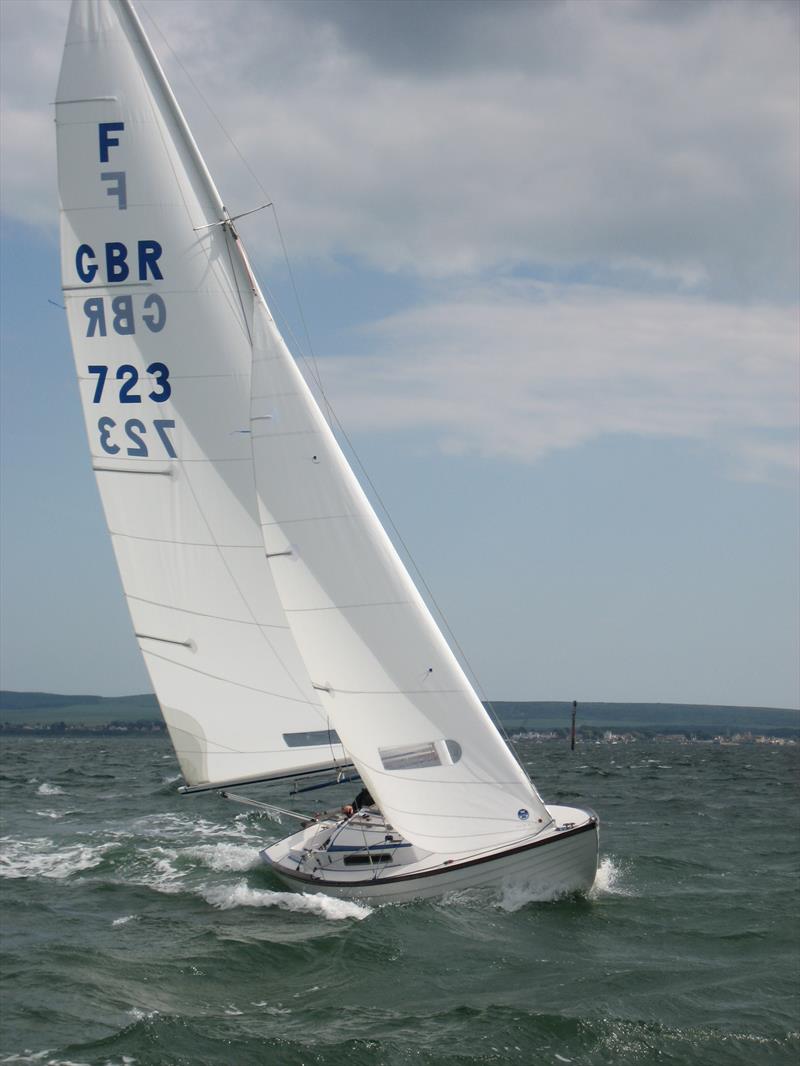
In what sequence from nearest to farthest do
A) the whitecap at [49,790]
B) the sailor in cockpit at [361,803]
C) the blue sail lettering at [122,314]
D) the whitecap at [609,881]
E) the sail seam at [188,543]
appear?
the blue sail lettering at [122,314] → the sail seam at [188,543] → the whitecap at [609,881] → the sailor in cockpit at [361,803] → the whitecap at [49,790]

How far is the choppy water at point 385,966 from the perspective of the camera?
1231 cm

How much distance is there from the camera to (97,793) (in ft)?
130

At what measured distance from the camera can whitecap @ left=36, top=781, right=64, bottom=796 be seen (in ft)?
129

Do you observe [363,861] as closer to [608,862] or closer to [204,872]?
[204,872]

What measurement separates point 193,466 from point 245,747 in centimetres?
466

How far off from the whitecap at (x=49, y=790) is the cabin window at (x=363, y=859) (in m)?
23.9

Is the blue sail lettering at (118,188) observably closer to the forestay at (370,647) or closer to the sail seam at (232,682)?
the forestay at (370,647)

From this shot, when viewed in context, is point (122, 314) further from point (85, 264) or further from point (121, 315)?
point (85, 264)

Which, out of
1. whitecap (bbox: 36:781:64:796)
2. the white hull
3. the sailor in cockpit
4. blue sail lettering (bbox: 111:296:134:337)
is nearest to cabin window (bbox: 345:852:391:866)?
the white hull

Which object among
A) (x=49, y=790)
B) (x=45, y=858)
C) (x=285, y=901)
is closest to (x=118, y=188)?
(x=285, y=901)

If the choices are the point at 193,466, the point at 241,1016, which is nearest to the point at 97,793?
the point at 193,466

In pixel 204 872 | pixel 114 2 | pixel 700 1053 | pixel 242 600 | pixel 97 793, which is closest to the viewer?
pixel 700 1053

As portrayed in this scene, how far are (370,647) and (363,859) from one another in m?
3.69

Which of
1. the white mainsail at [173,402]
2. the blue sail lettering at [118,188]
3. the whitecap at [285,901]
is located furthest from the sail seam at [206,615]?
the blue sail lettering at [118,188]
